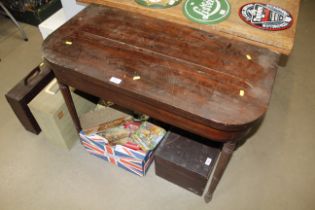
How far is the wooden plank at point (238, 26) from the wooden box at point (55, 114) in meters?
0.52

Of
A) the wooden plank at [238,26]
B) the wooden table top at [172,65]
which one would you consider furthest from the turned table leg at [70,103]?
the wooden plank at [238,26]

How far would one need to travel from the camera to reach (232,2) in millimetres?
1284

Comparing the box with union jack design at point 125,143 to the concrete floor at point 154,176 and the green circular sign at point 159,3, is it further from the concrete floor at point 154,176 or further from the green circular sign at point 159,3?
the green circular sign at point 159,3

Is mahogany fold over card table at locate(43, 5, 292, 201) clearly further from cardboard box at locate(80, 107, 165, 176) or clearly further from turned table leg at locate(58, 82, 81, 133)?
cardboard box at locate(80, 107, 165, 176)

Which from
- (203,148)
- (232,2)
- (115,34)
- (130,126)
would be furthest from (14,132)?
(232,2)

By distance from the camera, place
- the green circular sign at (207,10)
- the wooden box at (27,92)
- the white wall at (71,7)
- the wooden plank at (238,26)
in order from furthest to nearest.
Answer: the white wall at (71,7), the wooden box at (27,92), the green circular sign at (207,10), the wooden plank at (238,26)

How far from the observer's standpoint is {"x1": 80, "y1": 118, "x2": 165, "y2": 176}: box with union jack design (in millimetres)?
1290

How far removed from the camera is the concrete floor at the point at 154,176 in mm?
1334

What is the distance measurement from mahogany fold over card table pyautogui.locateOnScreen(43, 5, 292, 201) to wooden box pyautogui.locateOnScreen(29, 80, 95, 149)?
0.17 m

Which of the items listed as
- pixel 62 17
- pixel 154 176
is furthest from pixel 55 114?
pixel 62 17

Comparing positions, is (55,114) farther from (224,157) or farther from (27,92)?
(224,157)

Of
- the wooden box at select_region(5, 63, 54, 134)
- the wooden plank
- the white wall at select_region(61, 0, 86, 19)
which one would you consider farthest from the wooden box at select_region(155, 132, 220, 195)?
the white wall at select_region(61, 0, 86, 19)

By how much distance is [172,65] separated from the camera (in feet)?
3.30

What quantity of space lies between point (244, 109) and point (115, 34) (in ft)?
2.08
